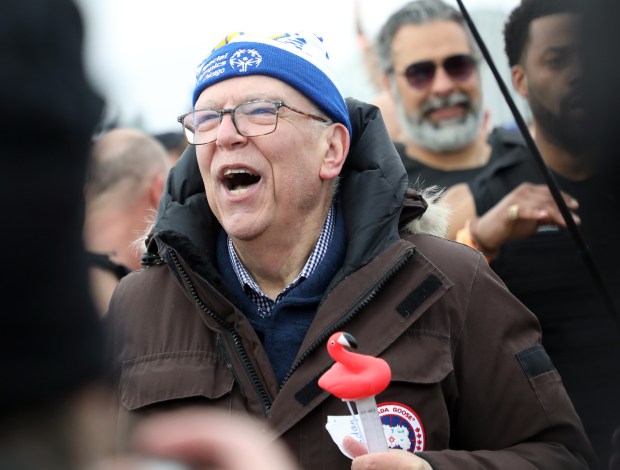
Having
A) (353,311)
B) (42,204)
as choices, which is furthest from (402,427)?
(42,204)

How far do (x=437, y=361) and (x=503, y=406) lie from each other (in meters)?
0.26

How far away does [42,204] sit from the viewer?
88cm

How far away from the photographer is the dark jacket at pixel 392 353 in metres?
2.62

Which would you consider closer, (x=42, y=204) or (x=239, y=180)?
(x=42, y=204)

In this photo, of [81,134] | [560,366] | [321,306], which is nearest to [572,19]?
[81,134]

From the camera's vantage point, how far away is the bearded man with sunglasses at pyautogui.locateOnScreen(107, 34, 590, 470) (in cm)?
265

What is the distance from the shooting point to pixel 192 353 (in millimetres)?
2799

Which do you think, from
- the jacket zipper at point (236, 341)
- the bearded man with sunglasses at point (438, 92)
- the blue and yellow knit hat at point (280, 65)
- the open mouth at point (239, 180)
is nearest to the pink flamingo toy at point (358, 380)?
the jacket zipper at point (236, 341)

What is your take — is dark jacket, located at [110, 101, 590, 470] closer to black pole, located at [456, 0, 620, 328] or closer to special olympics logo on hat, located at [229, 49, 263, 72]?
black pole, located at [456, 0, 620, 328]

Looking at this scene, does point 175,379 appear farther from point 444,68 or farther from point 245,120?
point 444,68

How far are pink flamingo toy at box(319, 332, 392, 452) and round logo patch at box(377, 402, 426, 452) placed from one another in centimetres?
30

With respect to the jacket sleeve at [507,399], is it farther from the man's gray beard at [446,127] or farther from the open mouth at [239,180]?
the man's gray beard at [446,127]

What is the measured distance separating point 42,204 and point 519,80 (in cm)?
259

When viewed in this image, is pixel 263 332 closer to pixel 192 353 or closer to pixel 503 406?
pixel 192 353
